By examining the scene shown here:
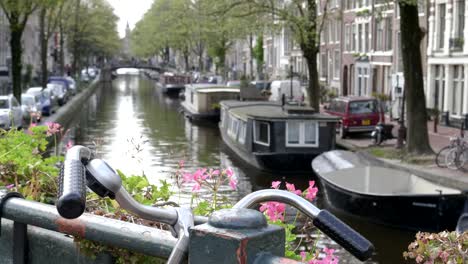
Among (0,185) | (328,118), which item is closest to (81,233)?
(0,185)

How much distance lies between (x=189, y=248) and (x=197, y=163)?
23.4 metres

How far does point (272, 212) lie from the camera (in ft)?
10.7

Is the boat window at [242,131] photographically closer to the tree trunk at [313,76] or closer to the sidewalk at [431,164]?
the sidewalk at [431,164]

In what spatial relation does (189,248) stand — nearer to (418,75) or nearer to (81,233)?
(81,233)

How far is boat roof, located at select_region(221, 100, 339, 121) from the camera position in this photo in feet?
78.5

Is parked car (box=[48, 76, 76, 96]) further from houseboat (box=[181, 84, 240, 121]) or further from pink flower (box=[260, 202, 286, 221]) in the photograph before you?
pink flower (box=[260, 202, 286, 221])

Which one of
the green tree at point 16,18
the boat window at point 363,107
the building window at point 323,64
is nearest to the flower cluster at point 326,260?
the boat window at point 363,107

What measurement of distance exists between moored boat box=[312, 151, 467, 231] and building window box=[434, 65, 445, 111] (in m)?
14.8

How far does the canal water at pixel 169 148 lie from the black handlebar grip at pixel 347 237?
109 inches

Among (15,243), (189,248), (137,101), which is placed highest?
(189,248)

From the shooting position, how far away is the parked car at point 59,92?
4580 cm

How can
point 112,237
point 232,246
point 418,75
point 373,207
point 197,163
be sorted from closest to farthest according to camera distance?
point 232,246
point 112,237
point 373,207
point 418,75
point 197,163

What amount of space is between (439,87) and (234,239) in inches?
1292

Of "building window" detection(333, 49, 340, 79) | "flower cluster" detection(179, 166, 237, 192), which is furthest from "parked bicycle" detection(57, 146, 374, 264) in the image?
"building window" detection(333, 49, 340, 79)
